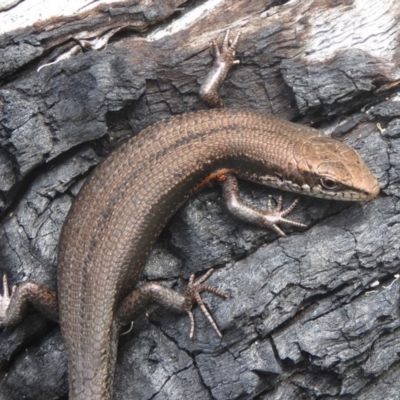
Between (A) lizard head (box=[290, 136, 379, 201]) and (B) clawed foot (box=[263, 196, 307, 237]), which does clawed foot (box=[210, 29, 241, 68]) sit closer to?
(A) lizard head (box=[290, 136, 379, 201])

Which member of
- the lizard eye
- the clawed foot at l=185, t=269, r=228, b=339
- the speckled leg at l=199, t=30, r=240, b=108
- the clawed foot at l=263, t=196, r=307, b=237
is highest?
the speckled leg at l=199, t=30, r=240, b=108

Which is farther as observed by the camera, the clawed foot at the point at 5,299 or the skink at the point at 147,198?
the clawed foot at the point at 5,299

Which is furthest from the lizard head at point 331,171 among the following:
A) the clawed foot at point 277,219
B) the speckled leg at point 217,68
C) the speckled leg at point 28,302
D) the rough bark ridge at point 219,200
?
the speckled leg at point 28,302

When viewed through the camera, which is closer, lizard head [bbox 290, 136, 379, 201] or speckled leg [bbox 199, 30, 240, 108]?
lizard head [bbox 290, 136, 379, 201]

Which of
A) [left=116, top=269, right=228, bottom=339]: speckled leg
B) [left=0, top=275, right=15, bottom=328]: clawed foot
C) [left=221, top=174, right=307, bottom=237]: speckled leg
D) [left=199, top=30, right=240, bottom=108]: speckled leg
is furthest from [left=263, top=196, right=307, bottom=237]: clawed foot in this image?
[left=0, top=275, right=15, bottom=328]: clawed foot

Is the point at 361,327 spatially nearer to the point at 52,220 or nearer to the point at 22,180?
the point at 52,220

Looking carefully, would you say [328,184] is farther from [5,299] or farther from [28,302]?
[5,299]

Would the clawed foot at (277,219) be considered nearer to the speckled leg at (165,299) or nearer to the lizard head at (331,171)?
the lizard head at (331,171)

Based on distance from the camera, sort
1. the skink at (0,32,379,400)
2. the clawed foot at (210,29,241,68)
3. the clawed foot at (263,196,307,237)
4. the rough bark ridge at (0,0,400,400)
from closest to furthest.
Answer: the rough bark ridge at (0,0,400,400), the skink at (0,32,379,400), the clawed foot at (263,196,307,237), the clawed foot at (210,29,241,68)
